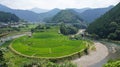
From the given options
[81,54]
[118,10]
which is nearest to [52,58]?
[81,54]

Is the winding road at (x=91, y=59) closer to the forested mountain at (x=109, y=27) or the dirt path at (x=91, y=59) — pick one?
the dirt path at (x=91, y=59)

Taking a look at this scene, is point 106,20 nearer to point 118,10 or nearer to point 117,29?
point 118,10

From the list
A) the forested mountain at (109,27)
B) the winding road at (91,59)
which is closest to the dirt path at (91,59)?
the winding road at (91,59)

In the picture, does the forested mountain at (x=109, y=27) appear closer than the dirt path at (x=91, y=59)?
No

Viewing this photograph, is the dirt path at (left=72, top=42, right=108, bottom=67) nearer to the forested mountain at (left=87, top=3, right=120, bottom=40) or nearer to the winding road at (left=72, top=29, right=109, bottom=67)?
the winding road at (left=72, top=29, right=109, bottom=67)

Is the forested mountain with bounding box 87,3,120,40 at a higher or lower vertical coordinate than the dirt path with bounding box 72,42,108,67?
higher

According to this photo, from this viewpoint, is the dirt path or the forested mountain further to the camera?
the forested mountain

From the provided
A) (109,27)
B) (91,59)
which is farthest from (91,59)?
(109,27)

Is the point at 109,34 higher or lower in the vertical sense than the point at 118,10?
lower

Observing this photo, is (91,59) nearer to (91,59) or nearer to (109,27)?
(91,59)

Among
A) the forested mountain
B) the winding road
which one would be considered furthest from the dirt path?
the forested mountain

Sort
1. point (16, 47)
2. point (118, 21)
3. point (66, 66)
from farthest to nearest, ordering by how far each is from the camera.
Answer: point (118, 21), point (16, 47), point (66, 66)
